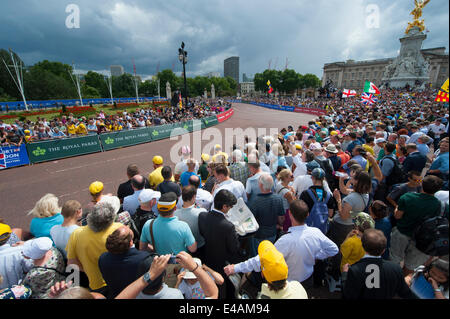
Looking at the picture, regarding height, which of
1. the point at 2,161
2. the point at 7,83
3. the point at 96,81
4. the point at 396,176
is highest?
the point at 96,81

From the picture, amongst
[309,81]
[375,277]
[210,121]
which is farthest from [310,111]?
[309,81]

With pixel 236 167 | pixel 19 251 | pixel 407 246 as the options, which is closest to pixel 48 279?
pixel 19 251

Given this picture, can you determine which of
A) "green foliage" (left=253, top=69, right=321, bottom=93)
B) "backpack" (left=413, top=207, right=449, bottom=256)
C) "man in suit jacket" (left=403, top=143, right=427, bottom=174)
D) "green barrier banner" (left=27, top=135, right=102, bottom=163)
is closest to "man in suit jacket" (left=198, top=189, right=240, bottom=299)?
"backpack" (left=413, top=207, right=449, bottom=256)

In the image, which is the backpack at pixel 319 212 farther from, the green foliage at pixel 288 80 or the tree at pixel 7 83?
the green foliage at pixel 288 80

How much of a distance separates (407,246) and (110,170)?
32.9ft

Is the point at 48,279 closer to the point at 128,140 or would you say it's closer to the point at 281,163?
the point at 281,163

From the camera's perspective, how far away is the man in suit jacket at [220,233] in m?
2.45

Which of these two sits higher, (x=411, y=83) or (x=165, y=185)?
(x=411, y=83)

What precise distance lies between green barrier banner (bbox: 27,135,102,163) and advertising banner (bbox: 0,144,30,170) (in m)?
0.20

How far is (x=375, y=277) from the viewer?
5.99ft

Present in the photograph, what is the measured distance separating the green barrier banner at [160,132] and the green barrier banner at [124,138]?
1.20 feet

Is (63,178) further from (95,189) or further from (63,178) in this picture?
(95,189)

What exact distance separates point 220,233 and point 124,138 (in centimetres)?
1295

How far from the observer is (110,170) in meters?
9.03
